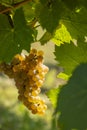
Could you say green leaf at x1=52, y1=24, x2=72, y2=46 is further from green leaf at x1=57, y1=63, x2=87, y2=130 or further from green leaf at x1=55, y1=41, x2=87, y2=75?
green leaf at x1=57, y1=63, x2=87, y2=130

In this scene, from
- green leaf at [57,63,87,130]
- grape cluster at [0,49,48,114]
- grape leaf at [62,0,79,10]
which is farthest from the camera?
grape cluster at [0,49,48,114]

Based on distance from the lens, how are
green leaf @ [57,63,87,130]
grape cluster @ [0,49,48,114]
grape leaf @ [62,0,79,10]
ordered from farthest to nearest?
grape cluster @ [0,49,48,114]
grape leaf @ [62,0,79,10]
green leaf @ [57,63,87,130]

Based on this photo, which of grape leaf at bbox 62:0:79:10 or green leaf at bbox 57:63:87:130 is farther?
grape leaf at bbox 62:0:79:10

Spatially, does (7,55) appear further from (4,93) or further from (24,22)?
(4,93)

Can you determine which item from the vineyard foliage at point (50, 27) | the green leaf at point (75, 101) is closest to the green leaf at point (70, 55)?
the vineyard foliage at point (50, 27)

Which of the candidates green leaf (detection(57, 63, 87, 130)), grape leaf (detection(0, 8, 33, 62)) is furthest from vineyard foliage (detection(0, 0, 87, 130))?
green leaf (detection(57, 63, 87, 130))

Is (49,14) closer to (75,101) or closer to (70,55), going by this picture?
(70,55)

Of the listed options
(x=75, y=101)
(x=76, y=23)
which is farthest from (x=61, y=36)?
(x=75, y=101)
